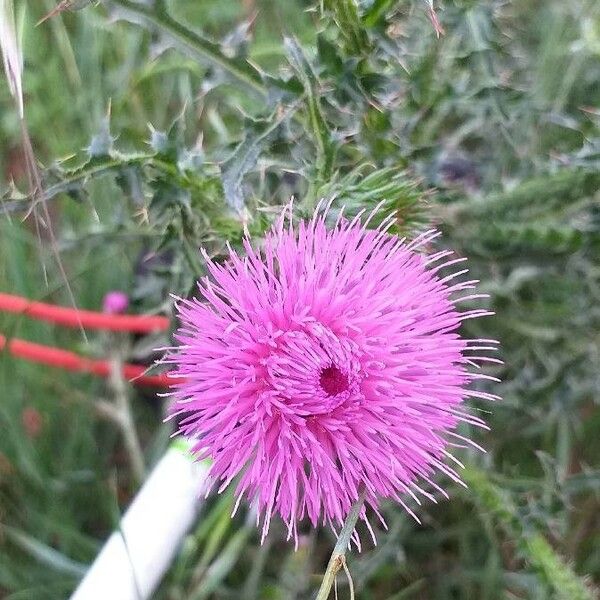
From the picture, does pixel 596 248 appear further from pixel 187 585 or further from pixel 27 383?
pixel 27 383

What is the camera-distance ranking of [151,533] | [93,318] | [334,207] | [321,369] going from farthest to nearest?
[93,318], [151,533], [334,207], [321,369]

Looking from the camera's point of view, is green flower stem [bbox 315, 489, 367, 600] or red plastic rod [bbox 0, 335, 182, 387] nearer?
green flower stem [bbox 315, 489, 367, 600]

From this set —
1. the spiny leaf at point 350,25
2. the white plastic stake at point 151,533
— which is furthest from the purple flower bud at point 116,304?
the spiny leaf at point 350,25

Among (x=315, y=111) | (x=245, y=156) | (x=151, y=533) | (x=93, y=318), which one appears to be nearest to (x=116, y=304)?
(x=93, y=318)

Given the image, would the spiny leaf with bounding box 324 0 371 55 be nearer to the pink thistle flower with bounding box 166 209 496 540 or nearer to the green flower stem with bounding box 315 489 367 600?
the pink thistle flower with bounding box 166 209 496 540

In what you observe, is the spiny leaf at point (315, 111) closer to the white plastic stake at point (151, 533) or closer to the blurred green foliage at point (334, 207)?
the blurred green foliage at point (334, 207)

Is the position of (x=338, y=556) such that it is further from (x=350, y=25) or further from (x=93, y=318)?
(x=93, y=318)

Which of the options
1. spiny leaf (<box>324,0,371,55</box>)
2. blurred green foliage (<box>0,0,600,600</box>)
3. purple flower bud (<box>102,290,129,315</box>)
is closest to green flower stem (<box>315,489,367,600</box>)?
blurred green foliage (<box>0,0,600,600</box>)
